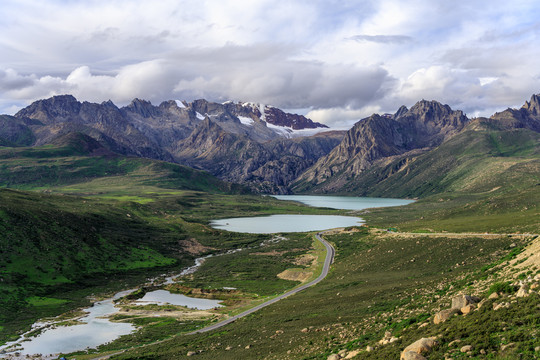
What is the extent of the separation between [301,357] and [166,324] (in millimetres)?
45375

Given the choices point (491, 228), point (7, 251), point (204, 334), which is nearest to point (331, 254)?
point (491, 228)

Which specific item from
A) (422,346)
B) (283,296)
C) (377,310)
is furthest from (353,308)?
(283,296)

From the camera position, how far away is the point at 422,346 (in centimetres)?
2719

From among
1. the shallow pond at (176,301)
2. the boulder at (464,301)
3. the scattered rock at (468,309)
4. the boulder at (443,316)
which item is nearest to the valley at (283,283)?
the boulder at (443,316)

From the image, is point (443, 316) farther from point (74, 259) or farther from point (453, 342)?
point (74, 259)

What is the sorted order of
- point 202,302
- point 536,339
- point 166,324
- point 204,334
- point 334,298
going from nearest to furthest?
point 536,339 < point 204,334 < point 334,298 < point 166,324 < point 202,302

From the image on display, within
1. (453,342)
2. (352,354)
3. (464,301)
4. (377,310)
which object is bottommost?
(377,310)

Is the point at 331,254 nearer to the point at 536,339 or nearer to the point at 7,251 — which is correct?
the point at 7,251

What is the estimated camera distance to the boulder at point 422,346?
27.0 m

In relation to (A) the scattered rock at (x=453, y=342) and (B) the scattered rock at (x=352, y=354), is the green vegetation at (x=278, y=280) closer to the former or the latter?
(A) the scattered rock at (x=453, y=342)

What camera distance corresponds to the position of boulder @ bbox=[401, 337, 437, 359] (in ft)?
88.4

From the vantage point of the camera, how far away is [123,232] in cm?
17362

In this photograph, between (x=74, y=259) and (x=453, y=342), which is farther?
(x=74, y=259)

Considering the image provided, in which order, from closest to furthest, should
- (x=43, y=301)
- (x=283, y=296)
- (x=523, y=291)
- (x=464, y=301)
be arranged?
(x=523, y=291) → (x=464, y=301) → (x=283, y=296) → (x=43, y=301)
